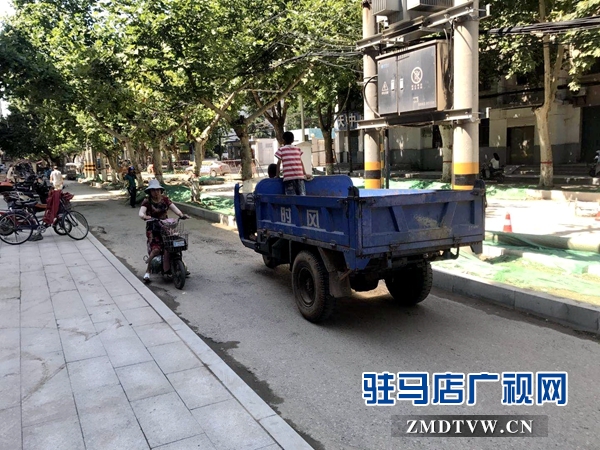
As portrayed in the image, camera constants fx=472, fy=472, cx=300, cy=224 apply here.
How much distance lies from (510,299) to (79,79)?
15505mm

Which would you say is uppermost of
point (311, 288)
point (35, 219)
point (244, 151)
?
point (244, 151)

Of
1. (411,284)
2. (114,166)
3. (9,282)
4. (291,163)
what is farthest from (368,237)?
(114,166)

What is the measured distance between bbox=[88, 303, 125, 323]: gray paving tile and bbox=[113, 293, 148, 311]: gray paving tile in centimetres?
10

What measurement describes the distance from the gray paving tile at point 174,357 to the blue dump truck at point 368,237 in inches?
62.9

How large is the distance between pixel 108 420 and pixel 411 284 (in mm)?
3960

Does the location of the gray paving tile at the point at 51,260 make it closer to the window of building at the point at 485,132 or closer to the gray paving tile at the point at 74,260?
the gray paving tile at the point at 74,260

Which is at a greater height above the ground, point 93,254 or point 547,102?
point 547,102

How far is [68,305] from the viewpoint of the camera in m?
6.52

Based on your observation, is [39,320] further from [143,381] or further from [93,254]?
[93,254]

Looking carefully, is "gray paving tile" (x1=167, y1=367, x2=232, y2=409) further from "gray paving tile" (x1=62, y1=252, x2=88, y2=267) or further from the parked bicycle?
the parked bicycle

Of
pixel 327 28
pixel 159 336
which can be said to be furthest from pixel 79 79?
pixel 159 336

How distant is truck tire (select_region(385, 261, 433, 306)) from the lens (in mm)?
6031

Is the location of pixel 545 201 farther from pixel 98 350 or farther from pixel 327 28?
pixel 98 350

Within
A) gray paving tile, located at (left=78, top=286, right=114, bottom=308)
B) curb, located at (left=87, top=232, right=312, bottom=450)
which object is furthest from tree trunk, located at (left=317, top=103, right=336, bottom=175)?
curb, located at (left=87, top=232, right=312, bottom=450)
